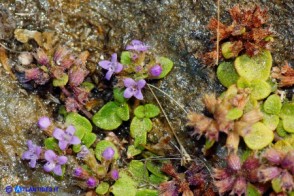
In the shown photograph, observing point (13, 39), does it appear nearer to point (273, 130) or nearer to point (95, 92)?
point (95, 92)

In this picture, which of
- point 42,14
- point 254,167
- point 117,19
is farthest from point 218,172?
→ point 42,14

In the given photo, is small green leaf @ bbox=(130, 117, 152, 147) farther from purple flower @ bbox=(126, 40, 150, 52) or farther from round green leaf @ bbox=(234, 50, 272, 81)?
round green leaf @ bbox=(234, 50, 272, 81)

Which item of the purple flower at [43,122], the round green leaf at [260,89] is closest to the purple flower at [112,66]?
the purple flower at [43,122]

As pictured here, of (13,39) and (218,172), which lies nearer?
(218,172)

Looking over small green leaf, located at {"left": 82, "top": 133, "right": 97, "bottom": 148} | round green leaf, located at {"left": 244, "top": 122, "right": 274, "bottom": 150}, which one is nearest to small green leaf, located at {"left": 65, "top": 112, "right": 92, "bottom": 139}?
small green leaf, located at {"left": 82, "top": 133, "right": 97, "bottom": 148}

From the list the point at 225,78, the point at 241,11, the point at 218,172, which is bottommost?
the point at 218,172
